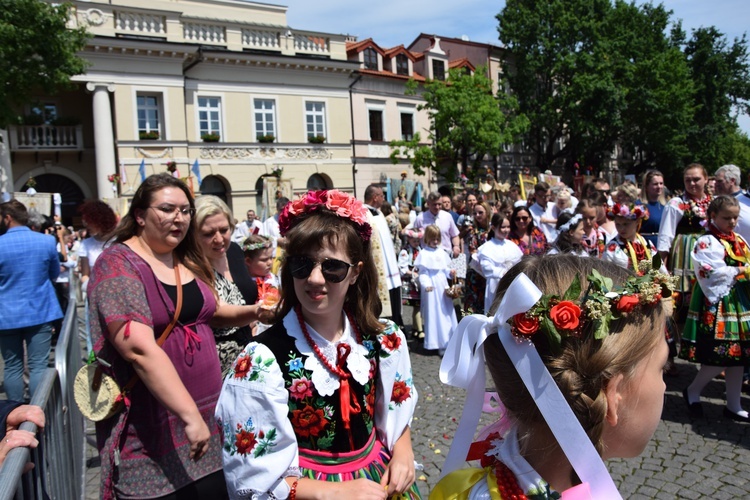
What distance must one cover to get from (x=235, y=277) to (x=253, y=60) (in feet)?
83.3

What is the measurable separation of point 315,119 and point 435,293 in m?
23.2

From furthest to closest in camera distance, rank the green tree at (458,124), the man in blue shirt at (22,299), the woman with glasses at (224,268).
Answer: the green tree at (458,124), the man in blue shirt at (22,299), the woman with glasses at (224,268)

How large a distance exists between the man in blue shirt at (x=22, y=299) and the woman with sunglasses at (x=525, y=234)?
548cm

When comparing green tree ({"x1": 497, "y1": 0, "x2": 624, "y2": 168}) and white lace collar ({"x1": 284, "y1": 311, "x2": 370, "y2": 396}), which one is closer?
white lace collar ({"x1": 284, "y1": 311, "x2": 370, "y2": 396})

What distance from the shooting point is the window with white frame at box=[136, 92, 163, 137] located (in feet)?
81.5

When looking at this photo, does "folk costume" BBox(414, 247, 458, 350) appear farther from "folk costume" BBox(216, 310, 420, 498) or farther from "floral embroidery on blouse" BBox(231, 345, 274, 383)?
"floral embroidery on blouse" BBox(231, 345, 274, 383)

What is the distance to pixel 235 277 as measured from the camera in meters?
3.96

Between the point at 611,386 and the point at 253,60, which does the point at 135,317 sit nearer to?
the point at 611,386

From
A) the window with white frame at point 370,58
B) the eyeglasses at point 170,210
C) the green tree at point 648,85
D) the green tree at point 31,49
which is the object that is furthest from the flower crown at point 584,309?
the green tree at point 648,85

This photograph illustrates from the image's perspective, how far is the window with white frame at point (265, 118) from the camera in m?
27.9

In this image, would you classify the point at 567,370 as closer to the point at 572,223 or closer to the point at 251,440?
the point at 251,440

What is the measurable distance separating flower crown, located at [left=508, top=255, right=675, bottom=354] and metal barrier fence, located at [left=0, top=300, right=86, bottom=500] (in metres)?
1.70

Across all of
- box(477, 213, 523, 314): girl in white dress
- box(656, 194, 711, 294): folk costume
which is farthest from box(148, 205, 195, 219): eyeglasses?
box(656, 194, 711, 294): folk costume

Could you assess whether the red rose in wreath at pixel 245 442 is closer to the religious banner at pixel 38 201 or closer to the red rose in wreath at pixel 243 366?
the red rose in wreath at pixel 243 366
